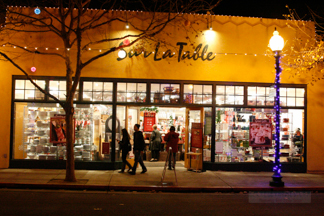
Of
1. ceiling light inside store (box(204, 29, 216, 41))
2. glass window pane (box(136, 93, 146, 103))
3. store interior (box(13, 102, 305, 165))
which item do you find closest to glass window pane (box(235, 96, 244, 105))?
store interior (box(13, 102, 305, 165))

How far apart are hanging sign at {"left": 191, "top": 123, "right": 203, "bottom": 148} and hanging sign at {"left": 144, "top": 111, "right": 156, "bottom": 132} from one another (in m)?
3.77

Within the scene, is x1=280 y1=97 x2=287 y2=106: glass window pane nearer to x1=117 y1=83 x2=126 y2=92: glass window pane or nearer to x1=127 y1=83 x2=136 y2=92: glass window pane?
x1=127 y1=83 x2=136 y2=92: glass window pane

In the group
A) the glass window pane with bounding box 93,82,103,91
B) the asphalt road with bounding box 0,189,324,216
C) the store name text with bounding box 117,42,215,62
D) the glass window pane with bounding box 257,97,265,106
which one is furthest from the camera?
the glass window pane with bounding box 257,97,265,106

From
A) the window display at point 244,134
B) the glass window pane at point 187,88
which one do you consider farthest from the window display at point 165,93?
the window display at point 244,134

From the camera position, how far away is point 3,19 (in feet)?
41.4

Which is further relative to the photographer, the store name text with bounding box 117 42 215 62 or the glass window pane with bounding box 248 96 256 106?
the glass window pane with bounding box 248 96 256 106

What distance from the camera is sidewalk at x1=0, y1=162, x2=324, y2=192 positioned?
9.83m

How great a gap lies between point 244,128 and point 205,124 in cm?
178

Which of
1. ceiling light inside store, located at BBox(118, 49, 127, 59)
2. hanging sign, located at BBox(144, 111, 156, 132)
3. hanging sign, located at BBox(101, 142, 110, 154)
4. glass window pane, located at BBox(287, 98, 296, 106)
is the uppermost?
ceiling light inside store, located at BBox(118, 49, 127, 59)

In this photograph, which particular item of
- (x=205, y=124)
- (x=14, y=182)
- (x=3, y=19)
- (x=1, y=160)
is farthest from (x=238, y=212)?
(x=3, y=19)

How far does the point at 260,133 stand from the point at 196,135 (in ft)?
9.55

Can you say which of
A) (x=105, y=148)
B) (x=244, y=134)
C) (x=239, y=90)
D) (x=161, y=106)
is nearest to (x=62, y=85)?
(x=105, y=148)

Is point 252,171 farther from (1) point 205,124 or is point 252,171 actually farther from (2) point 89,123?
(2) point 89,123

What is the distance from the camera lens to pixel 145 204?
792 cm
